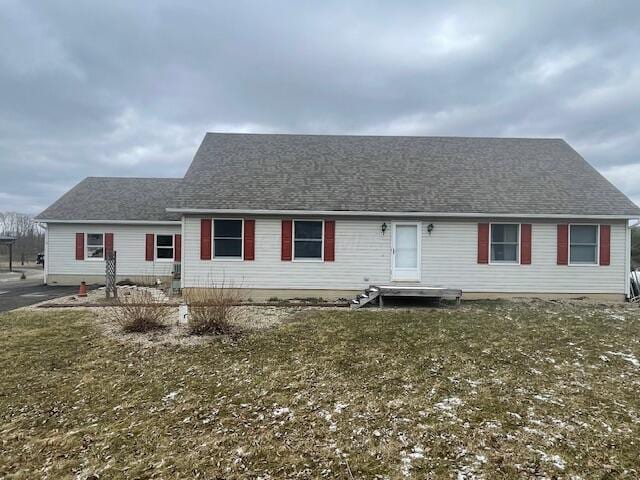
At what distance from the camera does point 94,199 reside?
17250 millimetres

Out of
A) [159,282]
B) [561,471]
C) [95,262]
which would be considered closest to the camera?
[561,471]

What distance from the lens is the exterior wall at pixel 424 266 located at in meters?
11.6

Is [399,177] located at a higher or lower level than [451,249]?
higher

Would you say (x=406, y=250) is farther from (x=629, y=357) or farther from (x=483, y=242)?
(x=629, y=357)

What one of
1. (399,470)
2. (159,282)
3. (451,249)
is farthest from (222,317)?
(159,282)

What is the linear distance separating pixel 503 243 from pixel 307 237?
6440 mm

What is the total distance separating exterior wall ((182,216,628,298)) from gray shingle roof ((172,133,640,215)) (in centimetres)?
66

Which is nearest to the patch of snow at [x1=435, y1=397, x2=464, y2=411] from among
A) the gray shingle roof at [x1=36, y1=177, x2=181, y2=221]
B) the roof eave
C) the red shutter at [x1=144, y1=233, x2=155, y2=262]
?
the gray shingle roof at [x1=36, y1=177, x2=181, y2=221]

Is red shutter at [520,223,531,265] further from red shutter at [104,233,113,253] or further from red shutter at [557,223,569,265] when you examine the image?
red shutter at [104,233,113,253]

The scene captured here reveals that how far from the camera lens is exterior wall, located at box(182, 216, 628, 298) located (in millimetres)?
11648

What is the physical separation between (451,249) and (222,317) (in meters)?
7.77

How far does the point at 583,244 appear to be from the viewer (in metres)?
11.8

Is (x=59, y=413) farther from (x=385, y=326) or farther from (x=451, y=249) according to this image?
(x=451, y=249)

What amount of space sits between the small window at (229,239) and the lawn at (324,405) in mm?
4875
